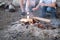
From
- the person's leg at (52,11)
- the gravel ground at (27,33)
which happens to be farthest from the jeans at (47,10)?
the gravel ground at (27,33)

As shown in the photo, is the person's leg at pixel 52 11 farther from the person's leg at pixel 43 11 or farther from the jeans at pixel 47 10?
the person's leg at pixel 43 11

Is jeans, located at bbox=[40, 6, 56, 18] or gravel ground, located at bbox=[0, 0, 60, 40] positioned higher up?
jeans, located at bbox=[40, 6, 56, 18]

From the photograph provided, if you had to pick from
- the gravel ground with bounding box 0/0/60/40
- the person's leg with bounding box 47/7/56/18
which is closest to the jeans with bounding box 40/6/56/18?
the person's leg with bounding box 47/7/56/18

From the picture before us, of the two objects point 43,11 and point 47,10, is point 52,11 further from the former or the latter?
point 43,11

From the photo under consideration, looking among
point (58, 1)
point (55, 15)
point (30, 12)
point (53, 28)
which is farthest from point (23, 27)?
point (58, 1)

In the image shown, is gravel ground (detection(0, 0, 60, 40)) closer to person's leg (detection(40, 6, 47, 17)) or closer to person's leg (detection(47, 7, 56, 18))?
person's leg (detection(47, 7, 56, 18))

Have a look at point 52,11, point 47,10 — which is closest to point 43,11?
point 47,10

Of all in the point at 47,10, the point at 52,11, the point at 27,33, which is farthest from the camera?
the point at 47,10

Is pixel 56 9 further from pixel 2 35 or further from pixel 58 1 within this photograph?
pixel 2 35

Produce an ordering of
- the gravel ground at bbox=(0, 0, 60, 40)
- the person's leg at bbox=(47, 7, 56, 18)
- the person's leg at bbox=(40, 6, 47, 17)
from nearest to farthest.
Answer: the gravel ground at bbox=(0, 0, 60, 40) < the person's leg at bbox=(47, 7, 56, 18) < the person's leg at bbox=(40, 6, 47, 17)

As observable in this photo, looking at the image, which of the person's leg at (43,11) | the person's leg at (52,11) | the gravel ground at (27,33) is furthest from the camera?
the person's leg at (43,11)

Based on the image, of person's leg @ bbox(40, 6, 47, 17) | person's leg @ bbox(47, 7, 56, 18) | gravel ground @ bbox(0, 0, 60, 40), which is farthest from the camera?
person's leg @ bbox(40, 6, 47, 17)

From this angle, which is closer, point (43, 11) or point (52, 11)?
Result: point (52, 11)

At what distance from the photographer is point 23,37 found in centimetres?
310
